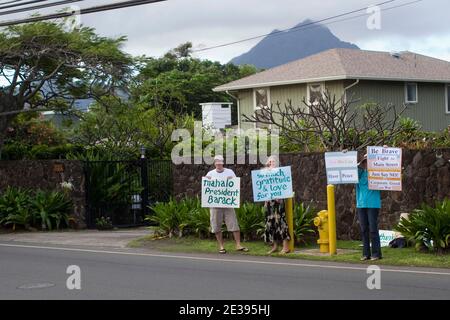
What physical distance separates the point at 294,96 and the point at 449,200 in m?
19.3

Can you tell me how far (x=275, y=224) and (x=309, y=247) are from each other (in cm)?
113

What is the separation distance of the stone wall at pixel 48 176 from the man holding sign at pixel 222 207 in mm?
7549

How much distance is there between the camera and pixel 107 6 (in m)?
16.2

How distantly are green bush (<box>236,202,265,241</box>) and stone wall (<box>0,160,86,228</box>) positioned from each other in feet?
24.2

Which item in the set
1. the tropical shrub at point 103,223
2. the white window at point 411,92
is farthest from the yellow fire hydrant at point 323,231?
the white window at point 411,92

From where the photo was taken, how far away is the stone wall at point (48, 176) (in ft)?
72.4

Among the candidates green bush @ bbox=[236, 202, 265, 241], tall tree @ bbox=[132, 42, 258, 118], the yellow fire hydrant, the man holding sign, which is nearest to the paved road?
the man holding sign

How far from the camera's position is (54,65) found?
76.3ft

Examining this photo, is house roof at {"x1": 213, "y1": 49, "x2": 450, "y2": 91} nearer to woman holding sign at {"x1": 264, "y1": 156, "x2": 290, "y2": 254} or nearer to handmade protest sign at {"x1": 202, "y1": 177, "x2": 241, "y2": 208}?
handmade protest sign at {"x1": 202, "y1": 177, "x2": 241, "y2": 208}

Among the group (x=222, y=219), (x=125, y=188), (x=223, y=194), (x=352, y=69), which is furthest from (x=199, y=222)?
(x=352, y=69)

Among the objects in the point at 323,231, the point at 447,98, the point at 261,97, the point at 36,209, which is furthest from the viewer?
the point at 447,98

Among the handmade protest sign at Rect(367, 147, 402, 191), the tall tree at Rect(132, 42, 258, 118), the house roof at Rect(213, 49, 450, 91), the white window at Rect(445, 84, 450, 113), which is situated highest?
the tall tree at Rect(132, 42, 258, 118)

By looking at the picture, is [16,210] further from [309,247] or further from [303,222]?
[309,247]

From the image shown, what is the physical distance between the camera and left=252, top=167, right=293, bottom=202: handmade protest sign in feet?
48.0
